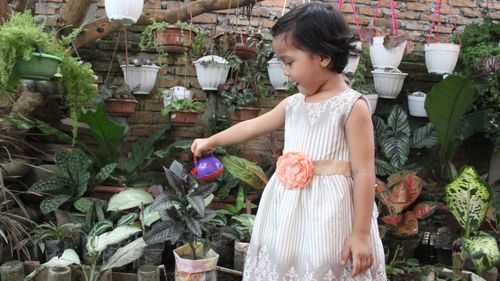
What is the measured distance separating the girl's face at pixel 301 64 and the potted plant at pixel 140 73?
7.02 feet

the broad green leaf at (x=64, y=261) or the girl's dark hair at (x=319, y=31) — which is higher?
the girl's dark hair at (x=319, y=31)

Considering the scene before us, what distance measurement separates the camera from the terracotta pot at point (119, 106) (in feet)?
10.0

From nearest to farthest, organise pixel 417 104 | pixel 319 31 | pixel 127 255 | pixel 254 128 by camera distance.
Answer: pixel 319 31, pixel 254 128, pixel 127 255, pixel 417 104

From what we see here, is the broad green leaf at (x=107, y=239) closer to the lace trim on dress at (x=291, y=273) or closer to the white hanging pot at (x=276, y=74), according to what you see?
the lace trim on dress at (x=291, y=273)

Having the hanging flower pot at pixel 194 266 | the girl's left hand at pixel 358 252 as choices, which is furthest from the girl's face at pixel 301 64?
the hanging flower pot at pixel 194 266

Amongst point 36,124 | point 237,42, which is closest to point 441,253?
point 237,42

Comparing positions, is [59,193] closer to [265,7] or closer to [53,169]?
[53,169]

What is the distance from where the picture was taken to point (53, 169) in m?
2.96

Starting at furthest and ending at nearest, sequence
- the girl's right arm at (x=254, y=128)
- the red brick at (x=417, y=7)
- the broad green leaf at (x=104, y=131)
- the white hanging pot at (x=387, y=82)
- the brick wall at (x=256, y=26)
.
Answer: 1. the red brick at (x=417, y=7)
2. the brick wall at (x=256, y=26)
3. the white hanging pot at (x=387, y=82)
4. the broad green leaf at (x=104, y=131)
5. the girl's right arm at (x=254, y=128)

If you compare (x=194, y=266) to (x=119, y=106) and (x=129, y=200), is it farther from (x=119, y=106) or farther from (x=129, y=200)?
(x=119, y=106)

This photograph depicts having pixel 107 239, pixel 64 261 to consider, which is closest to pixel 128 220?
pixel 107 239

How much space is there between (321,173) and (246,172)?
1.46m

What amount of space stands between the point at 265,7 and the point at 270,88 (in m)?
0.73

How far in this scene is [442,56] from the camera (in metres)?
3.30
